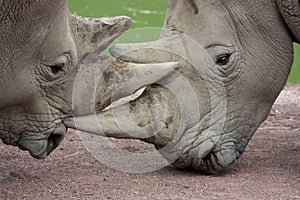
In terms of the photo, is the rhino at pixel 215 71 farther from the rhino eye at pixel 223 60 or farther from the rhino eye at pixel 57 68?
the rhino eye at pixel 57 68

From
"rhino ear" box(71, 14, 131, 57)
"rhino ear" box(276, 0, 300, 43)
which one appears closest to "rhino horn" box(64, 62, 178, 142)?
"rhino ear" box(71, 14, 131, 57)

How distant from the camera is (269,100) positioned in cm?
684

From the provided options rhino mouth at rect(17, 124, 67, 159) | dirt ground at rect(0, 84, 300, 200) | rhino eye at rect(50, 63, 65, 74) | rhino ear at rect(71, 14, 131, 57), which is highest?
rhino ear at rect(71, 14, 131, 57)

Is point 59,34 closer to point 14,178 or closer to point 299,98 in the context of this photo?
point 14,178

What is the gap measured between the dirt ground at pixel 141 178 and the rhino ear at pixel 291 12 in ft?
3.36

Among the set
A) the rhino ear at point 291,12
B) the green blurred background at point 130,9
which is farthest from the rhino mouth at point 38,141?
the green blurred background at point 130,9

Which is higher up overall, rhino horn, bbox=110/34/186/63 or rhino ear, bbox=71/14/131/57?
rhino ear, bbox=71/14/131/57

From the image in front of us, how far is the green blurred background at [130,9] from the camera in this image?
489 inches

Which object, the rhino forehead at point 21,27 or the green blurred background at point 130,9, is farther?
the green blurred background at point 130,9

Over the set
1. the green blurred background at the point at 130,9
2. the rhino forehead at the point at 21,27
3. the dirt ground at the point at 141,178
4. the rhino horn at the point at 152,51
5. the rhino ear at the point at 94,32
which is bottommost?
the green blurred background at the point at 130,9

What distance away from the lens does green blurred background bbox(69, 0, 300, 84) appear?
12.4m

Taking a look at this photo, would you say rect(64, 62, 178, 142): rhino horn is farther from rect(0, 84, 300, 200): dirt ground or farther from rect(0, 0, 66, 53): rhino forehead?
rect(0, 0, 66, 53): rhino forehead

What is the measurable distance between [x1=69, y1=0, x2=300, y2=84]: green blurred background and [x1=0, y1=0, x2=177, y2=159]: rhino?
18.7 ft

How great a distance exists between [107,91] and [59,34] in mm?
497
